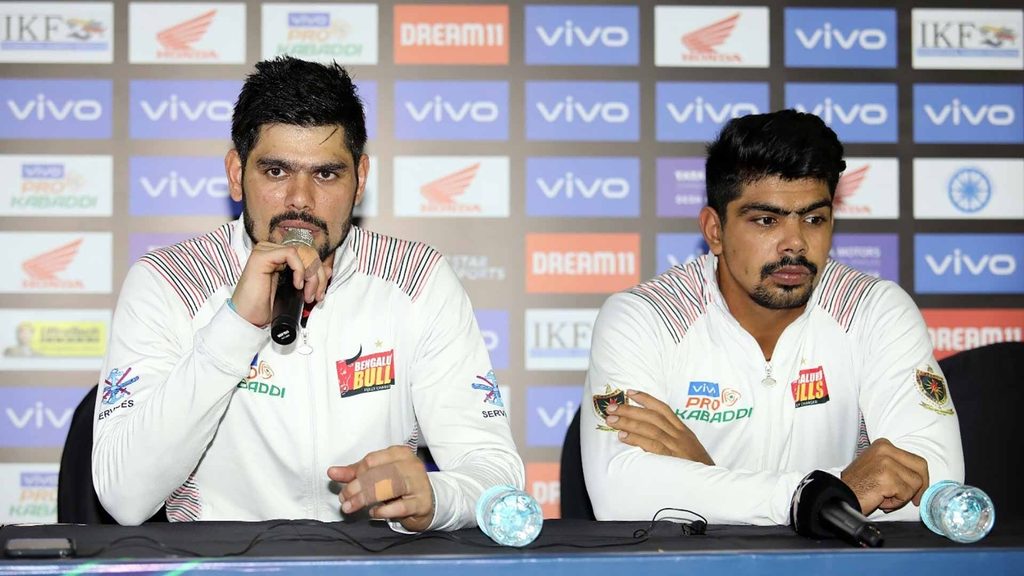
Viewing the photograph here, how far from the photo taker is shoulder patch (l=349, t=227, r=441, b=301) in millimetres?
2014

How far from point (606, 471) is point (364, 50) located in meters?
1.77

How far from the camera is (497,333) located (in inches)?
122

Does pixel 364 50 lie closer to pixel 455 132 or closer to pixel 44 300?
pixel 455 132

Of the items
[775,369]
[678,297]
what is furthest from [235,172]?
[775,369]

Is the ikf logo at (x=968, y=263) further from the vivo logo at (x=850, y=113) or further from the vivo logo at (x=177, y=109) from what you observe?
the vivo logo at (x=177, y=109)

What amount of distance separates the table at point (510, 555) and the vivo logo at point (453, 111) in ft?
6.49

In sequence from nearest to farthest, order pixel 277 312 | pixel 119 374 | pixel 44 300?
pixel 277 312, pixel 119 374, pixel 44 300

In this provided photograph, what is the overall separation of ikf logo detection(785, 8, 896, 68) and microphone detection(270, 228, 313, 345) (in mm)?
2048

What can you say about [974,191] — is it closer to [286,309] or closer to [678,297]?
[678,297]

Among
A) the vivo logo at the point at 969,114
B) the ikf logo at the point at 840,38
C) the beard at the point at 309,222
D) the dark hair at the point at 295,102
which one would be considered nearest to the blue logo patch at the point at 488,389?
the beard at the point at 309,222

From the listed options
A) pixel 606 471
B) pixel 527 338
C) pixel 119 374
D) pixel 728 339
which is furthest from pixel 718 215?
pixel 119 374

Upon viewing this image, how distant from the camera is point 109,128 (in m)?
3.05

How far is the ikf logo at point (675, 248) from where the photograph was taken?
312 centimetres

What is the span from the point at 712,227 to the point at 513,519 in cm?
123
